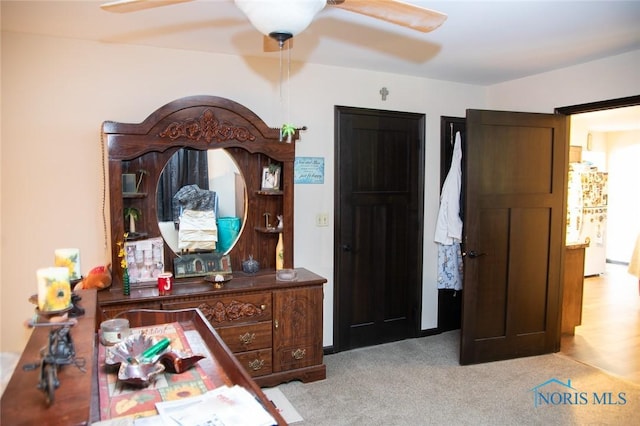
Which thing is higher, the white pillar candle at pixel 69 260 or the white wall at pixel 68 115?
the white wall at pixel 68 115

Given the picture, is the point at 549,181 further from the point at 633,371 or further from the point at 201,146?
the point at 201,146

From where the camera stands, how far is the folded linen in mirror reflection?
10.4 ft

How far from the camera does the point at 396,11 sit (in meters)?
1.72

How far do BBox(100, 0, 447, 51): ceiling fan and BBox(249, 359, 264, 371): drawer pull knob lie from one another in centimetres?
216

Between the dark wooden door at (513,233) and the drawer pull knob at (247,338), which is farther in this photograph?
the dark wooden door at (513,233)

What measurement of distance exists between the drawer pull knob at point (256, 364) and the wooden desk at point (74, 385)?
132 cm

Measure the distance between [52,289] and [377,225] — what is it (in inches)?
113

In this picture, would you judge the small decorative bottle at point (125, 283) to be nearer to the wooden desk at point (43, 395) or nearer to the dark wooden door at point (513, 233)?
the wooden desk at point (43, 395)

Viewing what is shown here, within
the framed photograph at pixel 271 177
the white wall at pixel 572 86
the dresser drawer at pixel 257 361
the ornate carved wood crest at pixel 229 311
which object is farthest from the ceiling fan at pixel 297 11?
the white wall at pixel 572 86

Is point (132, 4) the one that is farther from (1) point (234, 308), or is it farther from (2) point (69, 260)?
(1) point (234, 308)

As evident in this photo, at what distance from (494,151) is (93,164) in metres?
2.94

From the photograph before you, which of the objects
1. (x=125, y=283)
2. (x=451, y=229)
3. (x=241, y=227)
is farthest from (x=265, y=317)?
(x=451, y=229)

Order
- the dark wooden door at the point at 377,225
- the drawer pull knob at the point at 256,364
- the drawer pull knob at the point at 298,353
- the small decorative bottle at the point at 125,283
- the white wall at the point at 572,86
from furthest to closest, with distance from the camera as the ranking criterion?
the dark wooden door at the point at 377,225
the white wall at the point at 572,86
the drawer pull knob at the point at 298,353
the drawer pull knob at the point at 256,364
the small decorative bottle at the point at 125,283

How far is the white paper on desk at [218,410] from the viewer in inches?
47.1
